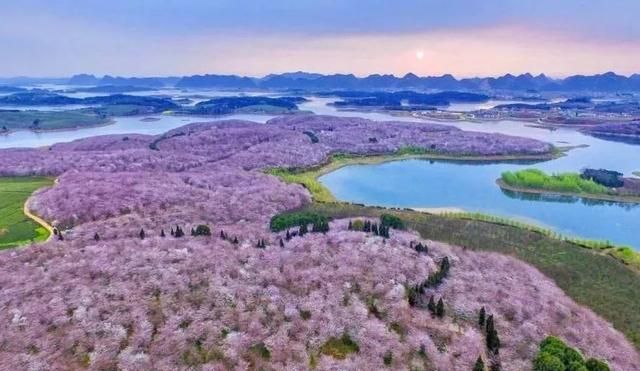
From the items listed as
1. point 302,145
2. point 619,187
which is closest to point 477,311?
point 619,187

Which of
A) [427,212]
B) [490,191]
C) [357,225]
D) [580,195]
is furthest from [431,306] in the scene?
[580,195]

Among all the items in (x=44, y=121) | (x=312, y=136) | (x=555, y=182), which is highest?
(x=312, y=136)

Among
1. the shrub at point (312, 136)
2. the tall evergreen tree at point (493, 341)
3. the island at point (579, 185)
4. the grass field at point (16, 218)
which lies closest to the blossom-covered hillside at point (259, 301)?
the tall evergreen tree at point (493, 341)

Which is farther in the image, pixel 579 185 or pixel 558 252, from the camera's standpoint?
pixel 579 185

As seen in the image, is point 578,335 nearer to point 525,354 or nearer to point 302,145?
point 525,354

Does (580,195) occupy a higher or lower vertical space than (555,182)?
lower

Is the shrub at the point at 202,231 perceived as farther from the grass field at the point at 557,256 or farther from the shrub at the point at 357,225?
the grass field at the point at 557,256

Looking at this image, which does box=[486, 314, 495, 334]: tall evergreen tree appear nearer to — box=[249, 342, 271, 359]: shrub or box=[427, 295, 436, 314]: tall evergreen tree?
box=[427, 295, 436, 314]: tall evergreen tree

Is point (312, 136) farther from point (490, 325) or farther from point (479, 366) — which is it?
point (479, 366)
